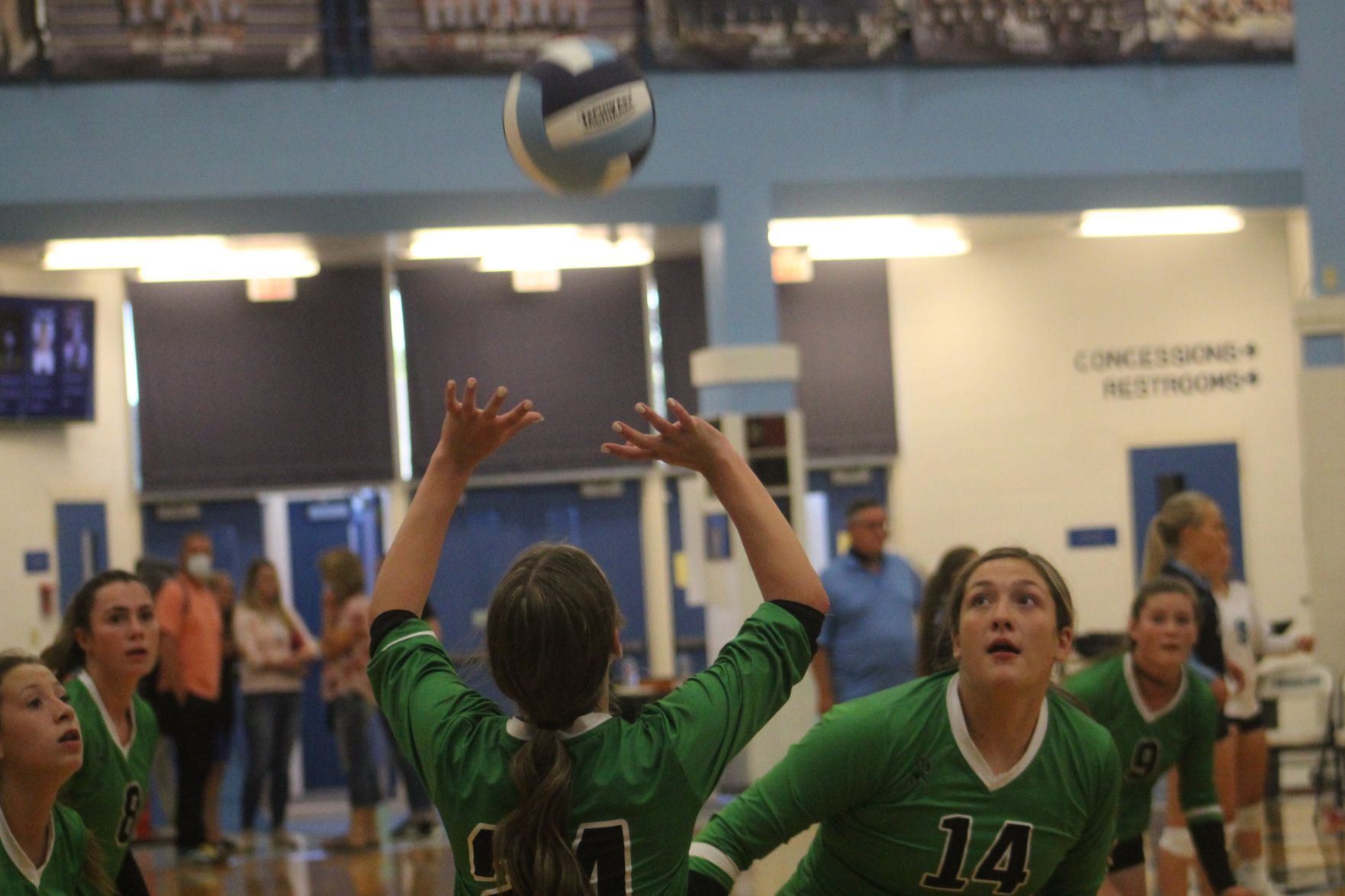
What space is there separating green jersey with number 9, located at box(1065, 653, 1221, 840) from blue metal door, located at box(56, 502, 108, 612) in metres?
8.49

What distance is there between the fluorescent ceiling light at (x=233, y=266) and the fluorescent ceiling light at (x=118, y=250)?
1.14 feet

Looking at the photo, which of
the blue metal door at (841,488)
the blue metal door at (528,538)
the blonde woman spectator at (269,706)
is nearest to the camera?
the blonde woman spectator at (269,706)

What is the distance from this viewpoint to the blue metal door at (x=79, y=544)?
11258mm

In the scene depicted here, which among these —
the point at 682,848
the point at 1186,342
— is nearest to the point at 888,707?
the point at 682,848

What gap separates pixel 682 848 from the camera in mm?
2223

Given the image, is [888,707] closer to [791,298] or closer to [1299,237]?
[791,298]

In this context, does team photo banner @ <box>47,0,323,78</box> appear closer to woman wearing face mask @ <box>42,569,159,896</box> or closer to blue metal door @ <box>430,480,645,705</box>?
blue metal door @ <box>430,480,645,705</box>

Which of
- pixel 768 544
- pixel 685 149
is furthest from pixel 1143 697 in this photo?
pixel 685 149

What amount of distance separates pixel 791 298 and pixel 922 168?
3.30 m

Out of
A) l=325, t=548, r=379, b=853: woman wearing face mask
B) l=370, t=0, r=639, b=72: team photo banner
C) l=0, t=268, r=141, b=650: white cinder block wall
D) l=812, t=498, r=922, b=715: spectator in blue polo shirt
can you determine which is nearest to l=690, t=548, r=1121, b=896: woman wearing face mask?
l=812, t=498, r=922, b=715: spectator in blue polo shirt

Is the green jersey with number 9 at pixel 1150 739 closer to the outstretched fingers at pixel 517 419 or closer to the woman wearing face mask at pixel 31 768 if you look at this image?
the outstretched fingers at pixel 517 419

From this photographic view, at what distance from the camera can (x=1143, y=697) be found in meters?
4.59

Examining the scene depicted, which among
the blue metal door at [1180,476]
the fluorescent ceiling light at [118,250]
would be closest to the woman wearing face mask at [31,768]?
the fluorescent ceiling light at [118,250]

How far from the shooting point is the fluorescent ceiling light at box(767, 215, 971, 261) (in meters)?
10.8
